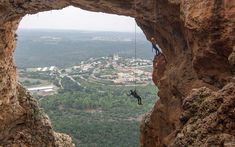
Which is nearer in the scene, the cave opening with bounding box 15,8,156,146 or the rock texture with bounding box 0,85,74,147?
the rock texture with bounding box 0,85,74,147

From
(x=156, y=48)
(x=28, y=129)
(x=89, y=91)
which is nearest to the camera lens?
(x=156, y=48)

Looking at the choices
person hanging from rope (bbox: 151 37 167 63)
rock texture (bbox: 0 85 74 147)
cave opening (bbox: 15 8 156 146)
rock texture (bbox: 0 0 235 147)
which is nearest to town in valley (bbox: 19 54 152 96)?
cave opening (bbox: 15 8 156 146)

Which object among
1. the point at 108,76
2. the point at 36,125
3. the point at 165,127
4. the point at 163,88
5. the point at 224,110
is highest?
the point at 224,110

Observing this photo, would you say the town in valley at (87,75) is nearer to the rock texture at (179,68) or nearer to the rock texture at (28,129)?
the rock texture at (28,129)

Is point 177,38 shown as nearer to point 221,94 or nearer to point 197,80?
point 197,80

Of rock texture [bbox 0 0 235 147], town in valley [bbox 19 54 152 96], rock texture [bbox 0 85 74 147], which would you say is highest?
rock texture [bbox 0 0 235 147]

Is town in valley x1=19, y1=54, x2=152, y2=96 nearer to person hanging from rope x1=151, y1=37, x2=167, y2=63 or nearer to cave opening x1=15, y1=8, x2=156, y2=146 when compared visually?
cave opening x1=15, y1=8, x2=156, y2=146

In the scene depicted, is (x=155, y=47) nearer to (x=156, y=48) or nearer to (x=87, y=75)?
(x=156, y=48)

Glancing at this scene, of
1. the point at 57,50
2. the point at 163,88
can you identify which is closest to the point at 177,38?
the point at 163,88

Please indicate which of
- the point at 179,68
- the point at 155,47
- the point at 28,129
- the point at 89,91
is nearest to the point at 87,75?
the point at 89,91
